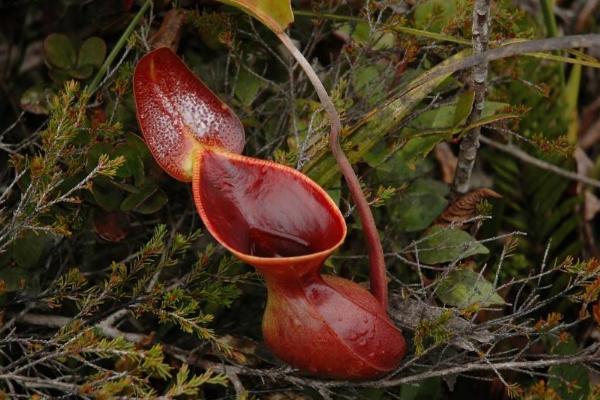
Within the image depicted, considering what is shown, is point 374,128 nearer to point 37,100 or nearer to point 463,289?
point 463,289

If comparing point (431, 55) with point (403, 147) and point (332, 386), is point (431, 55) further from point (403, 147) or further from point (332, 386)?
point (332, 386)

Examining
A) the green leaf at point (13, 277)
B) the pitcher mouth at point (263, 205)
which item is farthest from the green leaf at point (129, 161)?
the green leaf at point (13, 277)

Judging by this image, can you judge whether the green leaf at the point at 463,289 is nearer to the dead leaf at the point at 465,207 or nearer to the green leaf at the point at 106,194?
the dead leaf at the point at 465,207

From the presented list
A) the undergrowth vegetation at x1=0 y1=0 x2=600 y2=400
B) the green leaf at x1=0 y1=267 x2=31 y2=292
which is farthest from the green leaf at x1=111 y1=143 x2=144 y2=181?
the green leaf at x1=0 y1=267 x2=31 y2=292

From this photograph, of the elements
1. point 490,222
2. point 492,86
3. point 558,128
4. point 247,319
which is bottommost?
point 247,319

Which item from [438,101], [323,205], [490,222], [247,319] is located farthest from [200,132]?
[490,222]
